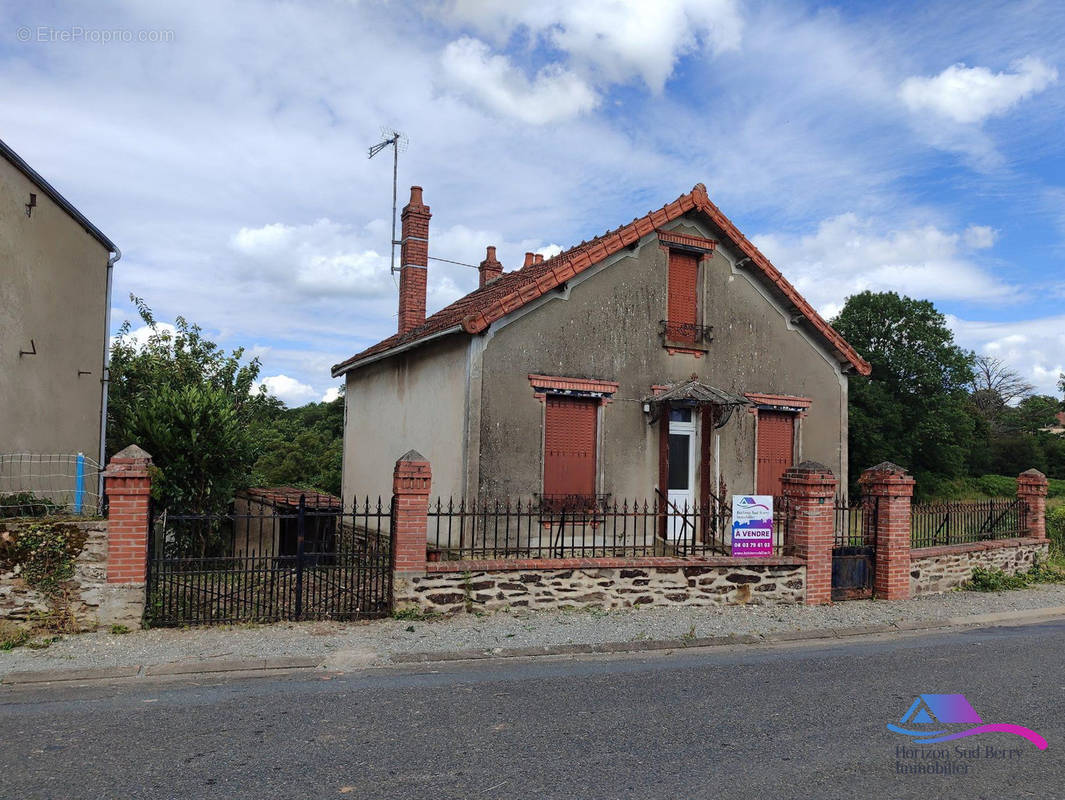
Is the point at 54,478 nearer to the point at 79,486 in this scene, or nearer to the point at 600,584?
the point at 79,486

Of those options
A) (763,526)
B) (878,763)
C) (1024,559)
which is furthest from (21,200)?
(1024,559)

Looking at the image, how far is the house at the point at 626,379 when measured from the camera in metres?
12.2

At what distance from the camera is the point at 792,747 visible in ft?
18.0

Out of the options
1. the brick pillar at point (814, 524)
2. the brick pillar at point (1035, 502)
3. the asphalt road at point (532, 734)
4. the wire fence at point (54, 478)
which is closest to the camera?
the asphalt road at point (532, 734)

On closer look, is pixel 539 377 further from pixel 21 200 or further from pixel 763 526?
pixel 21 200

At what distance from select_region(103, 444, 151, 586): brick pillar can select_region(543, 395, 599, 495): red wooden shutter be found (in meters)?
5.88

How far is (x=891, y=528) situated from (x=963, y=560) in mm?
2417

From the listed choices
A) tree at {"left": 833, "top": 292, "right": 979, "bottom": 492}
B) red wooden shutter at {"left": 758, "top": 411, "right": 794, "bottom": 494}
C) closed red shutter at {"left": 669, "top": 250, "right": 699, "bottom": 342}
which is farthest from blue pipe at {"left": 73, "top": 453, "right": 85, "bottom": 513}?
tree at {"left": 833, "top": 292, "right": 979, "bottom": 492}

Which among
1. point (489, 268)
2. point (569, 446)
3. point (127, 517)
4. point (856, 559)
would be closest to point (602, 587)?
point (569, 446)

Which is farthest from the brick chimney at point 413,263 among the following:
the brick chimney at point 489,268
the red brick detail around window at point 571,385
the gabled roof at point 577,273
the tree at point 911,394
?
the tree at point 911,394

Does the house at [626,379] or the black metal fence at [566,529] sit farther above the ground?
the house at [626,379]

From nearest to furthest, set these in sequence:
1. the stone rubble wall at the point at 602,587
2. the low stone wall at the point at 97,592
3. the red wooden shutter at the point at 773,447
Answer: the low stone wall at the point at 97,592 → the stone rubble wall at the point at 602,587 → the red wooden shutter at the point at 773,447

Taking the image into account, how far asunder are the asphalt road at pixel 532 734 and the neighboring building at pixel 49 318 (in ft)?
19.9

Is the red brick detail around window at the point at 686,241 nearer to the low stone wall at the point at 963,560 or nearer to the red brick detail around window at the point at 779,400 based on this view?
the red brick detail around window at the point at 779,400
